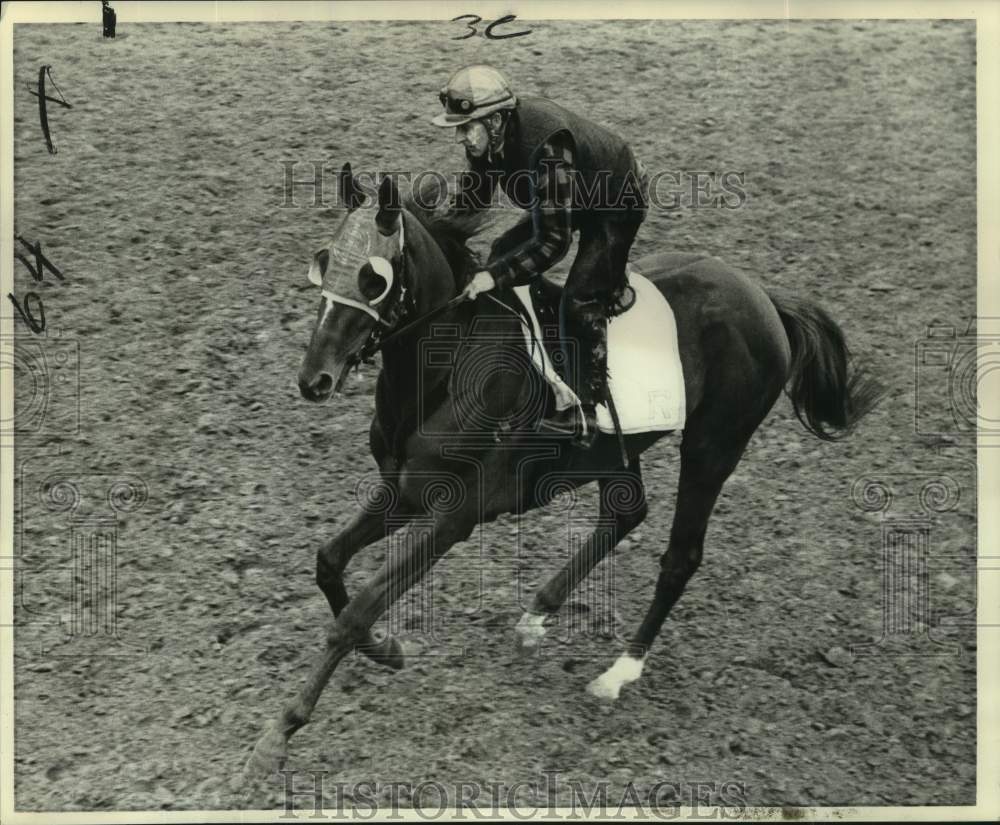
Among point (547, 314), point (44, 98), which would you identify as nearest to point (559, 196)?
point (547, 314)

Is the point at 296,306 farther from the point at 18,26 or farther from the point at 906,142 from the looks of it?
the point at 906,142

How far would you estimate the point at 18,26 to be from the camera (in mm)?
7543

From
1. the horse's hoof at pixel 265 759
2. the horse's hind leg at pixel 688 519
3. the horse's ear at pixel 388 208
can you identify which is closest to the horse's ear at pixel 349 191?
the horse's ear at pixel 388 208

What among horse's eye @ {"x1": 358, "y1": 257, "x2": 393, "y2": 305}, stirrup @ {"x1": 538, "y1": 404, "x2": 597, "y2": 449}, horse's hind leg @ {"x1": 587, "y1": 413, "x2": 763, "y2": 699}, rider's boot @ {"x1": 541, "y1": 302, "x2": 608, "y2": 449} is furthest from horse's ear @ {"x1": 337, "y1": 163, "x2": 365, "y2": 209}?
horse's hind leg @ {"x1": 587, "y1": 413, "x2": 763, "y2": 699}

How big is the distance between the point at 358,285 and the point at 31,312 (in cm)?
251

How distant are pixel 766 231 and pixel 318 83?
2.70 m

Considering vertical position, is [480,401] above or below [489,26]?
below

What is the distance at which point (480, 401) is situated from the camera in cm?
629

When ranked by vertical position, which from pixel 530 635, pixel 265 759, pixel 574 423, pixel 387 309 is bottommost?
pixel 265 759

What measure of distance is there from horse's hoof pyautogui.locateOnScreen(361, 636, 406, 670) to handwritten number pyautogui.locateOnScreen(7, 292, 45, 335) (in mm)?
2403

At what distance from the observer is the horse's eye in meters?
5.82

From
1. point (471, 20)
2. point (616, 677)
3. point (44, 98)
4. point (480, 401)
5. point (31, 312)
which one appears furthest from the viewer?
point (44, 98)

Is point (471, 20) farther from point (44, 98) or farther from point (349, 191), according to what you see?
point (44, 98)

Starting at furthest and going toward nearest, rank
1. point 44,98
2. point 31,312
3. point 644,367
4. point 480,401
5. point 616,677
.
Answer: point 44,98, point 31,312, point 616,677, point 644,367, point 480,401
